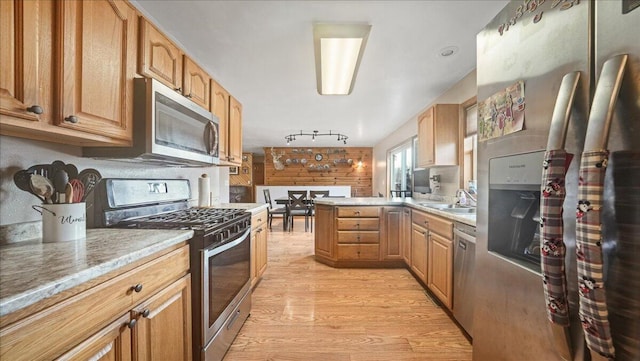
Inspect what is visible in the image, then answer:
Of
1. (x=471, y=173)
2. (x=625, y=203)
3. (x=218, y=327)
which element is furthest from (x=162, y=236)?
(x=471, y=173)

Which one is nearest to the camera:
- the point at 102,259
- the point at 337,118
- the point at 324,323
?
the point at 102,259

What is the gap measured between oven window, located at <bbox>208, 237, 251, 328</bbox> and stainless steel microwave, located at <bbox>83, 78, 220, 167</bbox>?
28.2 inches

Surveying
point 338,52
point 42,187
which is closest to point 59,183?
point 42,187

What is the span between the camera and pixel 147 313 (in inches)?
37.5

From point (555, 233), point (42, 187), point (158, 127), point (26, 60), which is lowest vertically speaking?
point (555, 233)

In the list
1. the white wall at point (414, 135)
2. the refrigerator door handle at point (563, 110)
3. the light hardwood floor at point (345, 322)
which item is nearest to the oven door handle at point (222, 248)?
the light hardwood floor at point (345, 322)

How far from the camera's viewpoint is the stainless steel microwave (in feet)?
4.39

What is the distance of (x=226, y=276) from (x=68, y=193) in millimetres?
902

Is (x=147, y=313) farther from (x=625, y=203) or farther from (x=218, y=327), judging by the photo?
(x=625, y=203)

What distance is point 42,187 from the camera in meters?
1.04

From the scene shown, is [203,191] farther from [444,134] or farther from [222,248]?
[444,134]

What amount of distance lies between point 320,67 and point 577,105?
2.14 metres

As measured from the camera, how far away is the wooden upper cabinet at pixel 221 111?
2.24 m

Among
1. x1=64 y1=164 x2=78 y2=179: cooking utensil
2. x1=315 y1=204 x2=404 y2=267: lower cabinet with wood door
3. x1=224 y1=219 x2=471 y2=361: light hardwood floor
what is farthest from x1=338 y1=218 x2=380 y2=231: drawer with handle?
x1=64 y1=164 x2=78 y2=179: cooking utensil
